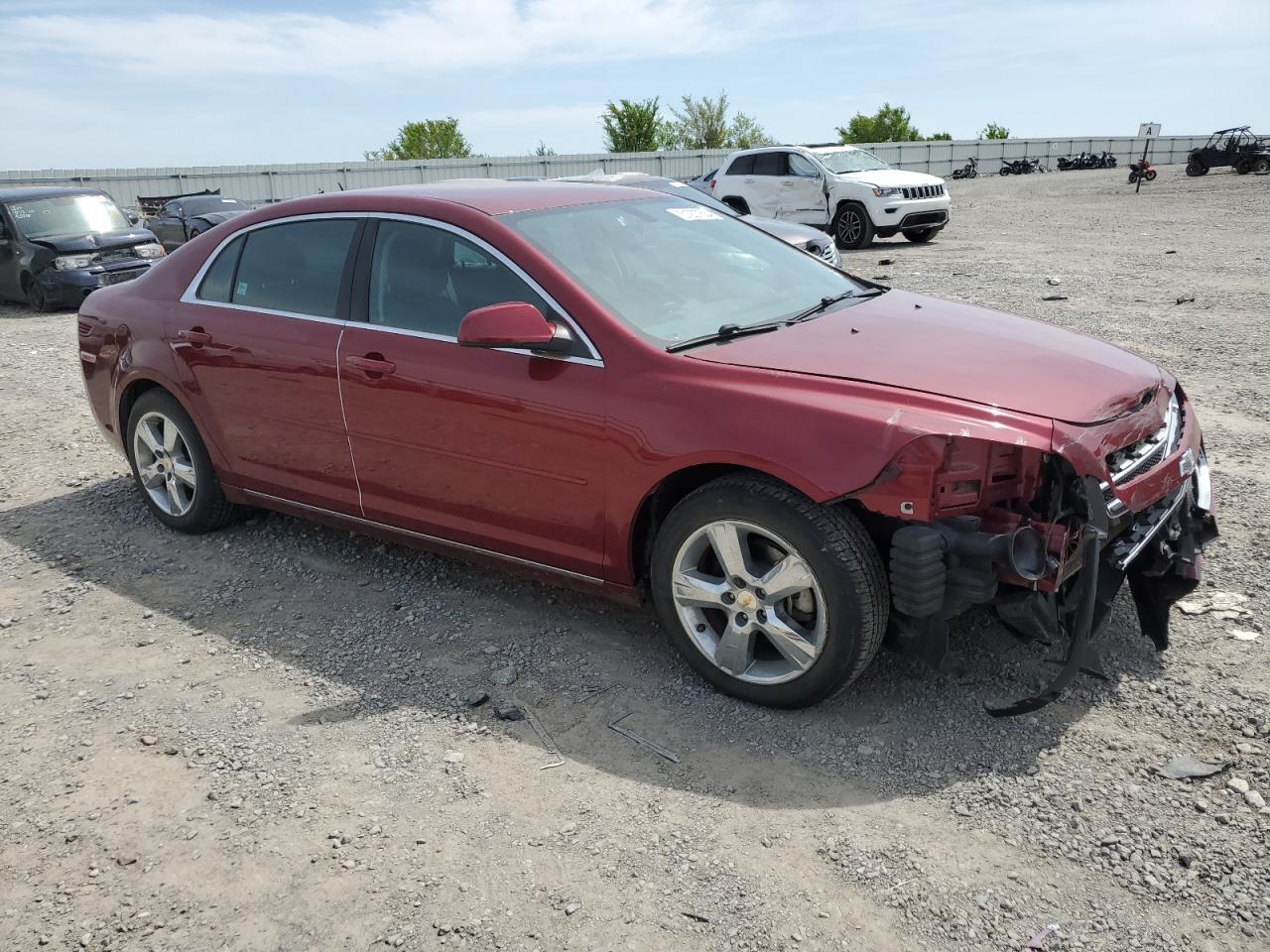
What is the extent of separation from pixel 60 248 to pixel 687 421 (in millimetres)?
13581

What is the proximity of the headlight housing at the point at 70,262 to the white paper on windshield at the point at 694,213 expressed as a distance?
12172mm

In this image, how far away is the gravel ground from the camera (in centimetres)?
271

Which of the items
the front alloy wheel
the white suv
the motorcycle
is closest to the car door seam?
the front alloy wheel

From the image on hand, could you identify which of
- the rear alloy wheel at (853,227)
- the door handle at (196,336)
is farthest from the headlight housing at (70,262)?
the rear alloy wheel at (853,227)

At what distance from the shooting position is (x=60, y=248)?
14164 millimetres

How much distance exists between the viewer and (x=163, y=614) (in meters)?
4.62

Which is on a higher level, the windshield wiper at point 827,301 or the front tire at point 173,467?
the windshield wiper at point 827,301

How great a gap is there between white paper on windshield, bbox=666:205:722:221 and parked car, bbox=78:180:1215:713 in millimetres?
19

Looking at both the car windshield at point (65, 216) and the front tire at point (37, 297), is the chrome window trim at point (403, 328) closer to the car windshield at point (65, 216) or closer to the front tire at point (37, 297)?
the front tire at point (37, 297)

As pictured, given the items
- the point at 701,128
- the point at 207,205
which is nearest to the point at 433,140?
the point at 701,128

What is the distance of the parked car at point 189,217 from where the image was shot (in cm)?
2106

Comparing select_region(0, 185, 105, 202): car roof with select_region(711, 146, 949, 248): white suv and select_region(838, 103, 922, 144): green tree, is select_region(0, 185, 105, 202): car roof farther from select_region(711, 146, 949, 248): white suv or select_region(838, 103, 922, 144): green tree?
select_region(838, 103, 922, 144): green tree

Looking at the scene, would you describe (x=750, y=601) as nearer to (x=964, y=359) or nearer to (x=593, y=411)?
(x=593, y=411)

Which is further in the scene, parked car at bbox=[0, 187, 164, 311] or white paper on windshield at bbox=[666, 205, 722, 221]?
parked car at bbox=[0, 187, 164, 311]
